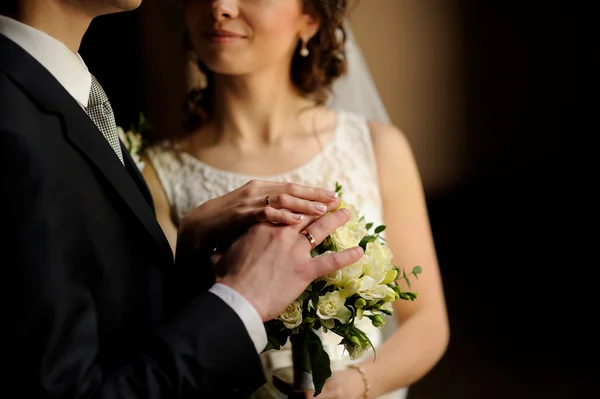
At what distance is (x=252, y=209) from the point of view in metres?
1.22

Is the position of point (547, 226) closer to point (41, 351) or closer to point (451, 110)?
point (451, 110)

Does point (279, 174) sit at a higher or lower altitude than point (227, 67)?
lower

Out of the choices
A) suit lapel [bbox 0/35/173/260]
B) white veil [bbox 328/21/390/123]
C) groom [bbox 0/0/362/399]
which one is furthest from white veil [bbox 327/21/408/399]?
suit lapel [bbox 0/35/173/260]

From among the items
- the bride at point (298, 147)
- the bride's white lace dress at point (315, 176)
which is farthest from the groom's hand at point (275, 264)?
the bride's white lace dress at point (315, 176)

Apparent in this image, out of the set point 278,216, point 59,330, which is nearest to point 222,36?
point 278,216

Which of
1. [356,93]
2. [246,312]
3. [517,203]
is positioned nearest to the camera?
[246,312]

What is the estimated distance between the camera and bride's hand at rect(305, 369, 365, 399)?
→ 63.3 inches

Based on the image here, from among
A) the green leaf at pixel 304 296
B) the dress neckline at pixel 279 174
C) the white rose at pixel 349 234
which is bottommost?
the dress neckline at pixel 279 174

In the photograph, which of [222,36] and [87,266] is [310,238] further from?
[222,36]

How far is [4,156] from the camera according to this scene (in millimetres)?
886

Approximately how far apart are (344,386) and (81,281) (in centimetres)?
89

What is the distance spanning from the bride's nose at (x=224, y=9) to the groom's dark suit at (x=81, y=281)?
0.87 meters

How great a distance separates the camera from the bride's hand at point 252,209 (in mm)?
1187

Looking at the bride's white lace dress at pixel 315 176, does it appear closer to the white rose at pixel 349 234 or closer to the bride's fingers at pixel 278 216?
the white rose at pixel 349 234
